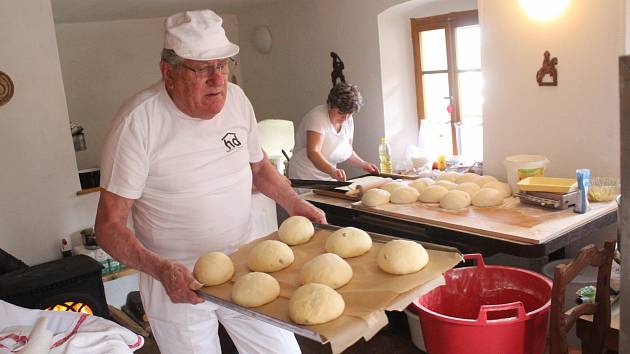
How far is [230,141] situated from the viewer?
78.6 inches

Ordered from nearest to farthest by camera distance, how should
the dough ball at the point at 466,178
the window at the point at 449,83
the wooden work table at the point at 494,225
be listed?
the wooden work table at the point at 494,225 → the dough ball at the point at 466,178 → the window at the point at 449,83

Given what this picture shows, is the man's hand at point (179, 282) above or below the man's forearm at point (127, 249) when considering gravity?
below

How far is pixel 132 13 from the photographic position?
521 centimetres

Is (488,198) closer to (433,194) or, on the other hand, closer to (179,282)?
(433,194)

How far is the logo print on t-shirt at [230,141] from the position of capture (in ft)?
6.50

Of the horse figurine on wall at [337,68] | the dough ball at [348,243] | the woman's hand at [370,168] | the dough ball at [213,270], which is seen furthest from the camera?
the horse figurine on wall at [337,68]

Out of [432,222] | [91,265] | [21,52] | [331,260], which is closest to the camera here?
[331,260]

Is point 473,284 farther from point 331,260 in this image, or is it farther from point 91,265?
point 91,265

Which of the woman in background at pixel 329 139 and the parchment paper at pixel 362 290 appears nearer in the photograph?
the parchment paper at pixel 362 290

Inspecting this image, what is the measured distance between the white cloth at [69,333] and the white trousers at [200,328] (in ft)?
0.88

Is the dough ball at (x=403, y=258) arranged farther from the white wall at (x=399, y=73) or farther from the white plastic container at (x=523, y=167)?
the white wall at (x=399, y=73)

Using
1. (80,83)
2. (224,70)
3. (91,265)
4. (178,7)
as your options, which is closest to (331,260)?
(224,70)

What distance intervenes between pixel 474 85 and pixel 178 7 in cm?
263

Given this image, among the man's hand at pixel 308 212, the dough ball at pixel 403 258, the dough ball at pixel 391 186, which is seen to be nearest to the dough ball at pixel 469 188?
the dough ball at pixel 391 186
